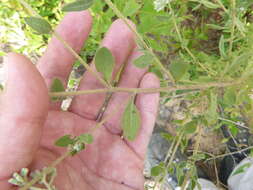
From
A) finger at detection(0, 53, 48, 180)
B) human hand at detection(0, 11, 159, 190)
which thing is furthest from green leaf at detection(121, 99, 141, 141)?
finger at detection(0, 53, 48, 180)

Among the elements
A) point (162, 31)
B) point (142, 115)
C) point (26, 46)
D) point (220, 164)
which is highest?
point (162, 31)

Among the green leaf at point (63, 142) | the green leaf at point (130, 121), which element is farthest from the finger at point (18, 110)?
the green leaf at point (130, 121)

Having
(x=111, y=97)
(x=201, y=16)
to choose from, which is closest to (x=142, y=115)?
(x=111, y=97)

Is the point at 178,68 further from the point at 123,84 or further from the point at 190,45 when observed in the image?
the point at 190,45

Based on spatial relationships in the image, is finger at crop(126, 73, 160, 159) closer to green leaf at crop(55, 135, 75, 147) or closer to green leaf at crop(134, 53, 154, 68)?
green leaf at crop(134, 53, 154, 68)

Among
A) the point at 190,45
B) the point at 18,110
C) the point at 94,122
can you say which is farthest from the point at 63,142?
the point at 190,45

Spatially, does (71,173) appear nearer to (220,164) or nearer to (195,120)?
(195,120)
